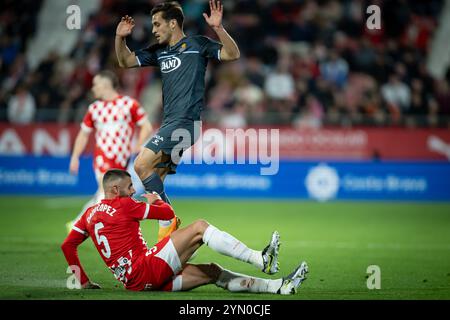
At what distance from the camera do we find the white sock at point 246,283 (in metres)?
7.57

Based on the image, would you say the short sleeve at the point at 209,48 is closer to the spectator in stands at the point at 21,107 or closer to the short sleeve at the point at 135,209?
the short sleeve at the point at 135,209

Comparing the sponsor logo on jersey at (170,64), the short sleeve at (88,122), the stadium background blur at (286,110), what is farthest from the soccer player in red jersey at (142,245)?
the stadium background blur at (286,110)

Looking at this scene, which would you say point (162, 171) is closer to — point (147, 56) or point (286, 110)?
point (147, 56)

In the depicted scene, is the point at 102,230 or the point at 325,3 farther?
the point at 325,3

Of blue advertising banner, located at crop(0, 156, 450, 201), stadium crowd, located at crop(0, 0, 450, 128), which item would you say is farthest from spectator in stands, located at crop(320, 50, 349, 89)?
blue advertising banner, located at crop(0, 156, 450, 201)

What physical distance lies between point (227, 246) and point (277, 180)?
11702 millimetres

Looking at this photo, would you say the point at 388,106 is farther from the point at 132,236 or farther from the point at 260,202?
the point at 132,236

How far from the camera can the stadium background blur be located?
16734mm

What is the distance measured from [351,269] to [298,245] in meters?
2.18

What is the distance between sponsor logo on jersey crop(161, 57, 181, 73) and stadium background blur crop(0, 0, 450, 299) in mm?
4713

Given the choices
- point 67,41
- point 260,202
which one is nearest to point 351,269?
point 260,202

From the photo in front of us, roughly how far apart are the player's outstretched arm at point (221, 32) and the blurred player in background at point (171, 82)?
0.55 ft

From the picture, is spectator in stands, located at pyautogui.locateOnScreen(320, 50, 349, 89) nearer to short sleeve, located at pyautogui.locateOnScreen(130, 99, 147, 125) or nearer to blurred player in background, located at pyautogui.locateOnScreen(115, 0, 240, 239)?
short sleeve, located at pyautogui.locateOnScreen(130, 99, 147, 125)

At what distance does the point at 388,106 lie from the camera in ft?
65.1
